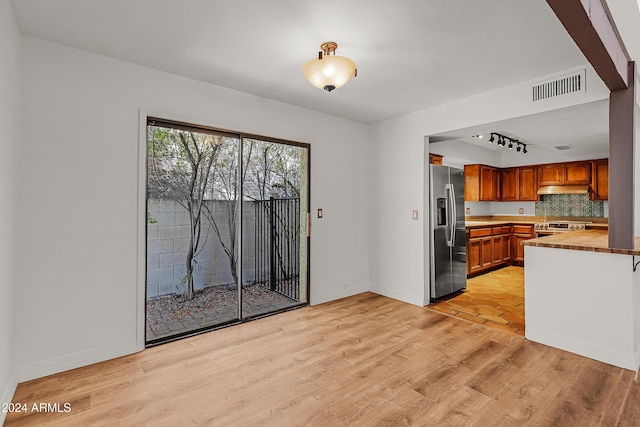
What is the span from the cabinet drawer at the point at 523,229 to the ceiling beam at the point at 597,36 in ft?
14.5

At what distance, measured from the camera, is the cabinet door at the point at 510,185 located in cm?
683

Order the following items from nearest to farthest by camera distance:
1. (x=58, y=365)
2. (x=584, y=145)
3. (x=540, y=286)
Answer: (x=58, y=365) → (x=540, y=286) → (x=584, y=145)

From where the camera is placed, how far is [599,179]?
5.84 meters

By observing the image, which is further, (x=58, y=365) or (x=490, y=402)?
(x=58, y=365)

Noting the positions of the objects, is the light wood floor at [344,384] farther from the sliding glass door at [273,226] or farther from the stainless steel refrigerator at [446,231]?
the stainless steel refrigerator at [446,231]

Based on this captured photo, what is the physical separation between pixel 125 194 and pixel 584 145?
271 inches

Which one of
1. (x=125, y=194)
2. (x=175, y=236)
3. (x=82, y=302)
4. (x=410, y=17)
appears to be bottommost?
(x=82, y=302)

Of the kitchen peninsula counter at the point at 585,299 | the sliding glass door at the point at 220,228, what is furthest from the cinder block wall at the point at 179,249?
the kitchen peninsula counter at the point at 585,299

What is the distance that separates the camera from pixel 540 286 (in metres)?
2.99

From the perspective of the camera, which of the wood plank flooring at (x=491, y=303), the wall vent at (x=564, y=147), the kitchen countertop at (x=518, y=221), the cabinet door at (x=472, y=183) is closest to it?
the wood plank flooring at (x=491, y=303)

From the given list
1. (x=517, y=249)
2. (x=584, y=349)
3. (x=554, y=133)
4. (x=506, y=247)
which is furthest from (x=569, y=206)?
(x=584, y=349)

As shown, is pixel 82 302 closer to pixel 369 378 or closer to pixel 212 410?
pixel 212 410

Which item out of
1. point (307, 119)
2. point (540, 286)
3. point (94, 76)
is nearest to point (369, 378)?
point (540, 286)

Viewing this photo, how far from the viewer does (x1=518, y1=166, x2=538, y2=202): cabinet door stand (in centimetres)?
657
